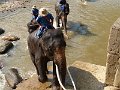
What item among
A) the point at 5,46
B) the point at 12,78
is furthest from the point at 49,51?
the point at 5,46

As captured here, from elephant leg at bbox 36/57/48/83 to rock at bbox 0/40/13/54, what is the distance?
3.44 m

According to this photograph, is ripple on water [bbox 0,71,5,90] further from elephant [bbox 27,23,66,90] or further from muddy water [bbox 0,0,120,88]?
elephant [bbox 27,23,66,90]

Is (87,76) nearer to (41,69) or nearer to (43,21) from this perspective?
(41,69)

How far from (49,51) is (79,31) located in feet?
19.4

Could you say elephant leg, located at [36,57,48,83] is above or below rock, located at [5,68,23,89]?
above

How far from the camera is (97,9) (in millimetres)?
14008

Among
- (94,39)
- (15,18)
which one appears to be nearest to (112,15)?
(94,39)

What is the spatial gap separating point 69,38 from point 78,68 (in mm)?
4166

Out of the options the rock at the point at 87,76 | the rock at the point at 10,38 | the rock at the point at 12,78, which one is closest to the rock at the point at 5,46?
the rock at the point at 10,38

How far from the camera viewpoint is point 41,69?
22.0ft

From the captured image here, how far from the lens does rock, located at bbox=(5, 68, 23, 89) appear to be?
770 cm

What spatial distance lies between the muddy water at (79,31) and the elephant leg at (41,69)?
6.46 feet

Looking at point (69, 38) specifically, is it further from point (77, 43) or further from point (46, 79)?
point (46, 79)

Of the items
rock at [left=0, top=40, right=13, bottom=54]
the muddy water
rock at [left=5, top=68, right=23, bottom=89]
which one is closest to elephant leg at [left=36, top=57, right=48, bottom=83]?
rock at [left=5, top=68, right=23, bottom=89]
